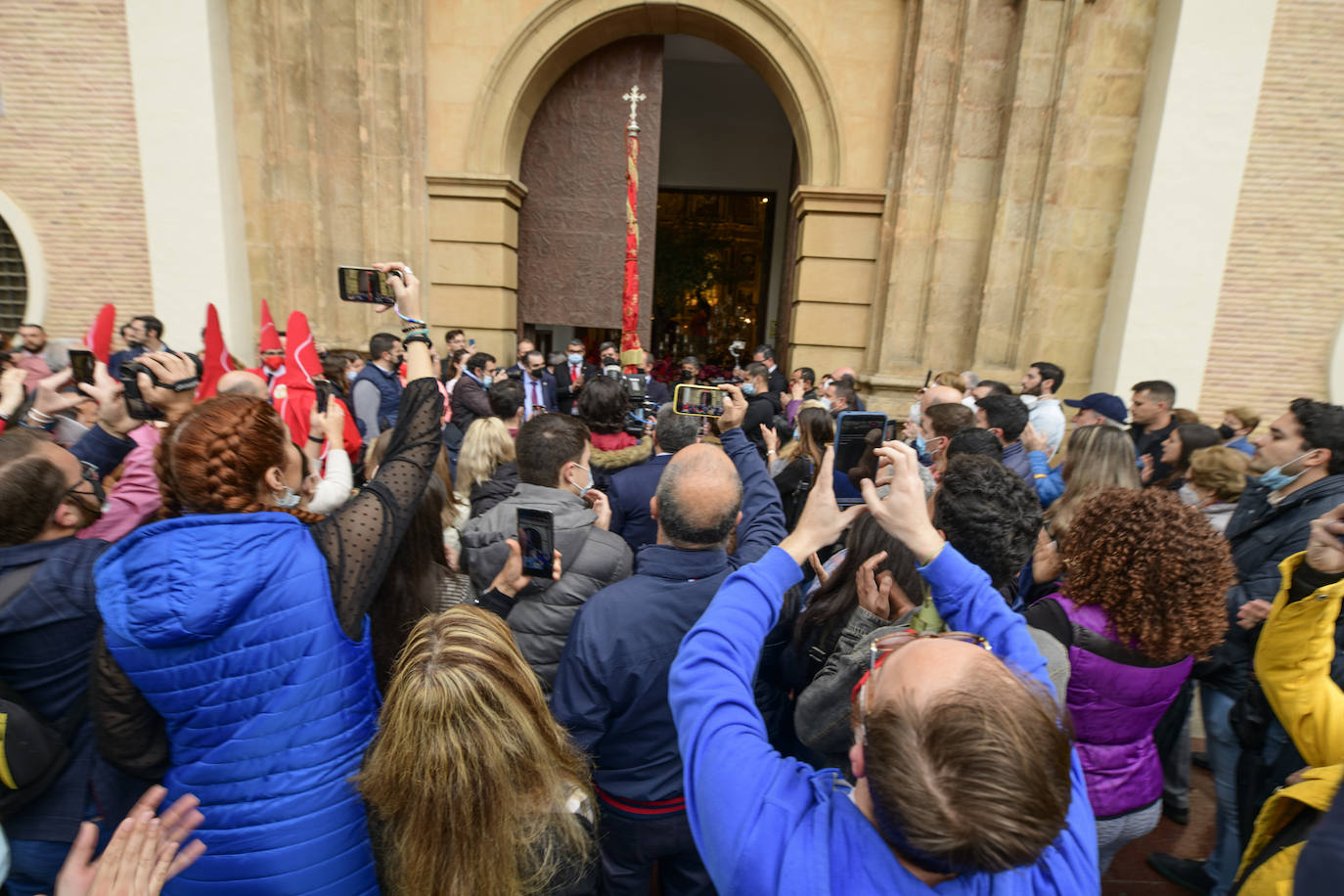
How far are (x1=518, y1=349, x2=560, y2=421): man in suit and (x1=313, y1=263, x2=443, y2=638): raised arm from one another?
18.0 ft

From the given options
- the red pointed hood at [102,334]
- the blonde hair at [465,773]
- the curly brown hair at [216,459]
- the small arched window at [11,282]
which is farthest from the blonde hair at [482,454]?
the small arched window at [11,282]

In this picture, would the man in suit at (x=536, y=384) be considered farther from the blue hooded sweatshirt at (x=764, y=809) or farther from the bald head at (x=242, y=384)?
the blue hooded sweatshirt at (x=764, y=809)

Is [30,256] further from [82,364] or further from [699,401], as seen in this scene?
[699,401]

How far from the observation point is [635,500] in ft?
10.1

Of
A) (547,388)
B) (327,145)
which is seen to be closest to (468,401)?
(547,388)

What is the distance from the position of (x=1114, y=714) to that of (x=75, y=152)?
11400 mm

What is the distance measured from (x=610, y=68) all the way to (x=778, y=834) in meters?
9.79

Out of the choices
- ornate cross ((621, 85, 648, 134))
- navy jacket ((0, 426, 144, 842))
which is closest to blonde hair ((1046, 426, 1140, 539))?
navy jacket ((0, 426, 144, 842))

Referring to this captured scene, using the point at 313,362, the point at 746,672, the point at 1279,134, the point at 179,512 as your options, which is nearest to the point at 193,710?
the point at 179,512

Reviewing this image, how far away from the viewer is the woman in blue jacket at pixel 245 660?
1270 mm

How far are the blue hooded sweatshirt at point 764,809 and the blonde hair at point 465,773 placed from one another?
0.40 meters

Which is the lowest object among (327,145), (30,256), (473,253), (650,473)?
(650,473)

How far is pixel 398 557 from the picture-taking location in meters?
1.91

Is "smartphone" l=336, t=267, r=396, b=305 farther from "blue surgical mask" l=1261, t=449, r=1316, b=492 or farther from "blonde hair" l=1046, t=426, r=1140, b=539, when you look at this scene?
"blue surgical mask" l=1261, t=449, r=1316, b=492
